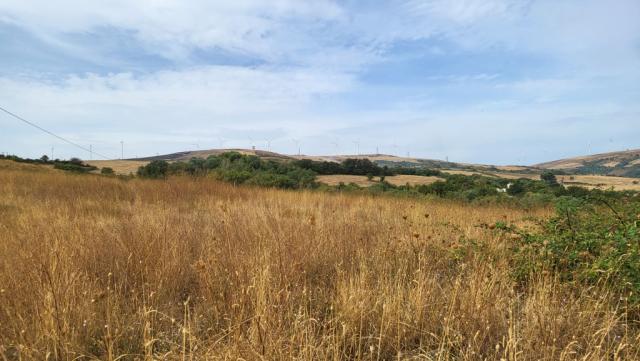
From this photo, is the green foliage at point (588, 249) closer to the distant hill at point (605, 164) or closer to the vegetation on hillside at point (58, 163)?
the vegetation on hillside at point (58, 163)

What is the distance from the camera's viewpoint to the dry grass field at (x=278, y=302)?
2322mm

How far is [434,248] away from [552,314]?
234cm

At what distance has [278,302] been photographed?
266cm

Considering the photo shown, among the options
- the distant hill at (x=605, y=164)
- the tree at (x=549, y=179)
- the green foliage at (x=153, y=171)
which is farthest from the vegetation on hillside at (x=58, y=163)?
the distant hill at (x=605, y=164)

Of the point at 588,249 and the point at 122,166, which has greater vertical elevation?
the point at 122,166

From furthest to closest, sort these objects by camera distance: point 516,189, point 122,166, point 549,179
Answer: point 122,166
point 549,179
point 516,189

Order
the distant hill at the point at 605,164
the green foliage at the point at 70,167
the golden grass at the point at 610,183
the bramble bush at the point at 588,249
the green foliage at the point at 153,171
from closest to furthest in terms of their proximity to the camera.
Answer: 1. the bramble bush at the point at 588,249
2. the golden grass at the point at 610,183
3. the green foliage at the point at 153,171
4. the green foliage at the point at 70,167
5. the distant hill at the point at 605,164

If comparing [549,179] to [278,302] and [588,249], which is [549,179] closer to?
[588,249]

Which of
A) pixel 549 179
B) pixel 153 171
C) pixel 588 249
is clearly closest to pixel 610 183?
pixel 588 249

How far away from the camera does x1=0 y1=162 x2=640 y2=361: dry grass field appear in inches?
91.4

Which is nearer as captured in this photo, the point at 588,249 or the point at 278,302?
the point at 278,302

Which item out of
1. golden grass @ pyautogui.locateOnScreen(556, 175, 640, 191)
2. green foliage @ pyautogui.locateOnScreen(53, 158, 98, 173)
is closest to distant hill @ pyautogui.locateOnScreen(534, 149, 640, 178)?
golden grass @ pyautogui.locateOnScreen(556, 175, 640, 191)

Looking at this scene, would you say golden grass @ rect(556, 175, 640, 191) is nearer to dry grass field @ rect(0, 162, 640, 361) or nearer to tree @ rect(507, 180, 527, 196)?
tree @ rect(507, 180, 527, 196)

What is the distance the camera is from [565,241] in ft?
13.7
